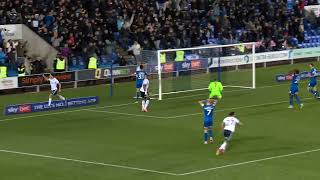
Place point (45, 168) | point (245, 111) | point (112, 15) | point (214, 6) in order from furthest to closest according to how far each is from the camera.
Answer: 1. point (214, 6)
2. point (112, 15)
3. point (245, 111)
4. point (45, 168)

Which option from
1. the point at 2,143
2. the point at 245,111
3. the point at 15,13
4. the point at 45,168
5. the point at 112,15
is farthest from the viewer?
the point at 112,15

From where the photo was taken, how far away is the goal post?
4638 centimetres

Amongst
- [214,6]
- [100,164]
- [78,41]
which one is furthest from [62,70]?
[100,164]

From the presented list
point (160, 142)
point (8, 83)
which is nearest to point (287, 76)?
point (8, 83)

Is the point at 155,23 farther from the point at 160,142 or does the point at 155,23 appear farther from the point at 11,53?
the point at 160,142

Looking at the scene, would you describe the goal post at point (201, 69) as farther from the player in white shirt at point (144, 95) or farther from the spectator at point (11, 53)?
the spectator at point (11, 53)

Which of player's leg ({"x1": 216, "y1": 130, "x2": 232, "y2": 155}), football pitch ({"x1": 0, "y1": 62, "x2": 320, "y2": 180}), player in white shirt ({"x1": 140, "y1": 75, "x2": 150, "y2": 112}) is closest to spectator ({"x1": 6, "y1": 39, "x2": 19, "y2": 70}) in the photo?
football pitch ({"x1": 0, "y1": 62, "x2": 320, "y2": 180})

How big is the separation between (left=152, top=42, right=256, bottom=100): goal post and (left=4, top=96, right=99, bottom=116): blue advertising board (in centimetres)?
539

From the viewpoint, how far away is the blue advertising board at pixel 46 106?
38.0 m

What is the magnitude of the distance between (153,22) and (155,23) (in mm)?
221

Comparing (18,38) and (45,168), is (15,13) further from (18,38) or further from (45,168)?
(45,168)

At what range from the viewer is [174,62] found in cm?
4834

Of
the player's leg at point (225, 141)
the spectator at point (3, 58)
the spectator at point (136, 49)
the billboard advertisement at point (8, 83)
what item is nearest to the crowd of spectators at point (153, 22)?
the spectator at point (136, 49)

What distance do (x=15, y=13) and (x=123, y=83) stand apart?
29.1ft
